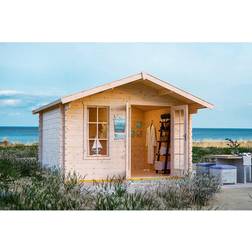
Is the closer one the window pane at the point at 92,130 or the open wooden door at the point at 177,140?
the window pane at the point at 92,130

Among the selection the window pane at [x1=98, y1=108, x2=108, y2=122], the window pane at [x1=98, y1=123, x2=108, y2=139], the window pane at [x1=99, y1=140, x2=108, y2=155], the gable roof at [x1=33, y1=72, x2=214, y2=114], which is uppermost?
the gable roof at [x1=33, y1=72, x2=214, y2=114]

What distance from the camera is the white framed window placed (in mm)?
11297

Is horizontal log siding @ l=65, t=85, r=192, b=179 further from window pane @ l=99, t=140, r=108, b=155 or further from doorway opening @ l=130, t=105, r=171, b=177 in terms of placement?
doorway opening @ l=130, t=105, r=171, b=177

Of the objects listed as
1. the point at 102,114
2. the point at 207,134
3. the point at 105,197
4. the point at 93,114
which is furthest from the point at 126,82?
the point at 207,134

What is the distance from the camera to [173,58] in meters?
31.7

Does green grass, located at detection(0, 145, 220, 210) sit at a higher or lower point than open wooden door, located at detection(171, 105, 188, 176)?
lower

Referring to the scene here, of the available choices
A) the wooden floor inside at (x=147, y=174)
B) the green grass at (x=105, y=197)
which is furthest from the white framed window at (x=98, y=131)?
the green grass at (x=105, y=197)

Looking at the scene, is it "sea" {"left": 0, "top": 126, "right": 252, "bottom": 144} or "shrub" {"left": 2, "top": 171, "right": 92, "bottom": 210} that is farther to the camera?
"sea" {"left": 0, "top": 126, "right": 252, "bottom": 144}

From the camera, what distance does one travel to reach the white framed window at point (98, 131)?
1130 centimetres

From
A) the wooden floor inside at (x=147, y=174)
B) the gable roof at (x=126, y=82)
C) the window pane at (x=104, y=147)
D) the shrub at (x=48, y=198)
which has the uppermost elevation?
the gable roof at (x=126, y=82)

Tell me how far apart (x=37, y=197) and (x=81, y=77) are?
25.4 metres

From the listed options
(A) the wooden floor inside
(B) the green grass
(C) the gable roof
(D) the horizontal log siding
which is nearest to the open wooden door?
(A) the wooden floor inside

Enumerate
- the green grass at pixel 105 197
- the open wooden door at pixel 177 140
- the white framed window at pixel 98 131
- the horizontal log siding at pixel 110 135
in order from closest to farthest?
the green grass at pixel 105 197 < the horizontal log siding at pixel 110 135 < the white framed window at pixel 98 131 < the open wooden door at pixel 177 140

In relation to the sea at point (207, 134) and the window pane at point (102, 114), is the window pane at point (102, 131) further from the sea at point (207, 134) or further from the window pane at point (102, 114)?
the sea at point (207, 134)
